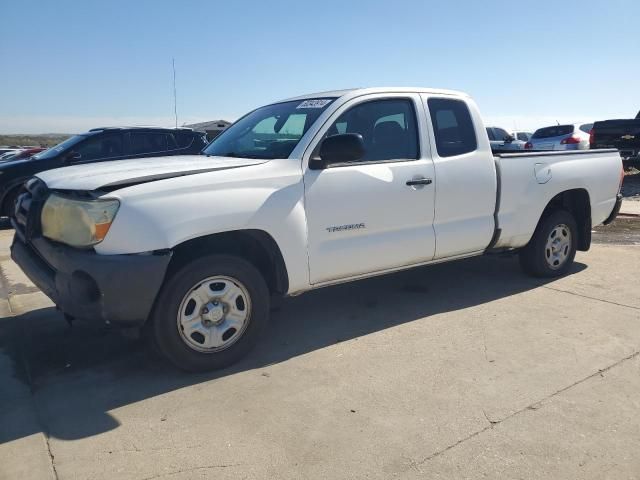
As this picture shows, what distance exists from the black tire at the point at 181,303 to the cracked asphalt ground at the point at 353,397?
125 millimetres

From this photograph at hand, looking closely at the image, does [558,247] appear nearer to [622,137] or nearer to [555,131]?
[622,137]

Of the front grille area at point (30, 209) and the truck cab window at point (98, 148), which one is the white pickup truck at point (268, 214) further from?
the truck cab window at point (98, 148)

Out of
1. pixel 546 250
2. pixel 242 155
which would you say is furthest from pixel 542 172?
pixel 242 155

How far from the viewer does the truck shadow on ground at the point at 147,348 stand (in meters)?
3.20

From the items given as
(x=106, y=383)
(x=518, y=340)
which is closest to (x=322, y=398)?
(x=106, y=383)

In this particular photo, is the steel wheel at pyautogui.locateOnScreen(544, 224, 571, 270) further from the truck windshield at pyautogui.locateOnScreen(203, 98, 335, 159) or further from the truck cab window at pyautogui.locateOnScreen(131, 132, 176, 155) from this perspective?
the truck cab window at pyautogui.locateOnScreen(131, 132, 176, 155)

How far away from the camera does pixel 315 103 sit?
436 centimetres

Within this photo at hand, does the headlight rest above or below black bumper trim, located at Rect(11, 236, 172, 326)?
above

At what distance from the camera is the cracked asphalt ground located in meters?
2.65

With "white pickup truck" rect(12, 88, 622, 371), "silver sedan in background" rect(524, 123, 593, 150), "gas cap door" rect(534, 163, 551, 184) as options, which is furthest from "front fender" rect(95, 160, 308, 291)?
"silver sedan in background" rect(524, 123, 593, 150)

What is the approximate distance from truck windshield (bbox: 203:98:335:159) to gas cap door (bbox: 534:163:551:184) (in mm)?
2293

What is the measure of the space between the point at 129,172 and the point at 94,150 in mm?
6622

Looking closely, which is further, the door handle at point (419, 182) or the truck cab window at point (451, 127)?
the truck cab window at point (451, 127)

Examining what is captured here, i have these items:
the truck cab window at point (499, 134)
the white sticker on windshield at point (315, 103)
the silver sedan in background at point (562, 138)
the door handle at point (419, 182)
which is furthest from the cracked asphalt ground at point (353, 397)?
the truck cab window at point (499, 134)
